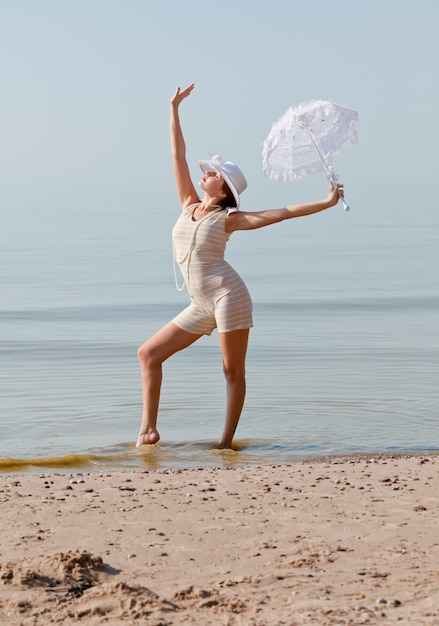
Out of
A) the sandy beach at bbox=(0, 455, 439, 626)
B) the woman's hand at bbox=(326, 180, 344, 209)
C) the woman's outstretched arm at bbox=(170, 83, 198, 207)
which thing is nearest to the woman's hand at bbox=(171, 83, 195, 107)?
the woman's outstretched arm at bbox=(170, 83, 198, 207)

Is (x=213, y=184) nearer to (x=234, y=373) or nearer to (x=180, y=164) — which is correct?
(x=180, y=164)

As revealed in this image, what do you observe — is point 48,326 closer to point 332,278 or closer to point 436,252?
point 332,278

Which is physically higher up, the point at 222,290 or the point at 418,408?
the point at 222,290

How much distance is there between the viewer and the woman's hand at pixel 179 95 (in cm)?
787

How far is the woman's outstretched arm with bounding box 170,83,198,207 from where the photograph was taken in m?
7.71

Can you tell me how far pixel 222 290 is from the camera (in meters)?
7.38

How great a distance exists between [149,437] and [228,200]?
1.76 meters

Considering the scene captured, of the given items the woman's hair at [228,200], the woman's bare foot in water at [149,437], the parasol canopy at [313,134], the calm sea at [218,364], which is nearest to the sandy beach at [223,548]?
the woman's bare foot in water at [149,437]

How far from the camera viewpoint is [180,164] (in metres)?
7.71

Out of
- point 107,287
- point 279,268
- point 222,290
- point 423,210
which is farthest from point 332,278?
point 423,210

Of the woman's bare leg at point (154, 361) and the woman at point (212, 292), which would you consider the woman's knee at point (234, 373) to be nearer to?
the woman at point (212, 292)

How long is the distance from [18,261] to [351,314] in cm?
1225

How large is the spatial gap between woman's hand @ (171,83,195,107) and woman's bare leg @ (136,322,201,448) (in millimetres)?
1645

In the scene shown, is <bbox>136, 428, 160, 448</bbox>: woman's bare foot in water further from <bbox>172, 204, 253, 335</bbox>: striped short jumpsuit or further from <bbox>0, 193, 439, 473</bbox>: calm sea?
<bbox>172, 204, 253, 335</bbox>: striped short jumpsuit
